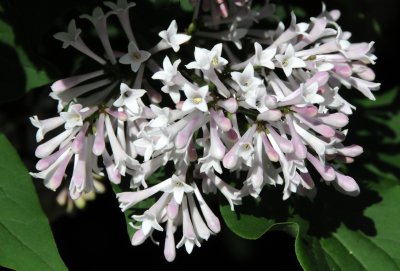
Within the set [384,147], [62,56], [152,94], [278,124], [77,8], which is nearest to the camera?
[278,124]

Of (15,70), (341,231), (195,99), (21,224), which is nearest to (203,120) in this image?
(195,99)

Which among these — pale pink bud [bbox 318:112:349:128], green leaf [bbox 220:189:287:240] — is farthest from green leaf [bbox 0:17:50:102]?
pale pink bud [bbox 318:112:349:128]

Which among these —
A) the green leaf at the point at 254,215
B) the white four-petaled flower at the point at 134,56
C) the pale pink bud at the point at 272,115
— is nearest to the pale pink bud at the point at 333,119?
the pale pink bud at the point at 272,115

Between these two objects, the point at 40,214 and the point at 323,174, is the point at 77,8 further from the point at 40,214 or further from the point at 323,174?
the point at 323,174

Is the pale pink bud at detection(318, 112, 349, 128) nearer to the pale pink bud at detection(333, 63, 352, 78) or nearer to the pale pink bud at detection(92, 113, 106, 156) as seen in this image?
the pale pink bud at detection(333, 63, 352, 78)

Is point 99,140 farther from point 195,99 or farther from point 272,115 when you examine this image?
point 272,115

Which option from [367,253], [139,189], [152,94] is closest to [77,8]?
[152,94]
